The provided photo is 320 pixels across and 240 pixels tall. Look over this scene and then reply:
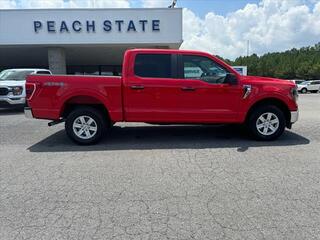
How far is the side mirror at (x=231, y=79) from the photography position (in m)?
6.72

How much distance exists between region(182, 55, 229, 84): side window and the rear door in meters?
0.27

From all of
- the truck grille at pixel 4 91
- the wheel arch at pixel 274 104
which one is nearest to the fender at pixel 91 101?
the wheel arch at pixel 274 104

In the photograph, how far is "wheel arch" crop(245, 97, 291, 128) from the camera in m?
6.94

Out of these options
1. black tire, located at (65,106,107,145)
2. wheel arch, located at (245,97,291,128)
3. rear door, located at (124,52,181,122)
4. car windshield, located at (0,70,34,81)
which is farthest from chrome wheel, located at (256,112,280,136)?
car windshield, located at (0,70,34,81)

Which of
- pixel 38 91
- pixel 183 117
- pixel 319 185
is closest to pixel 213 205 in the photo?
pixel 319 185

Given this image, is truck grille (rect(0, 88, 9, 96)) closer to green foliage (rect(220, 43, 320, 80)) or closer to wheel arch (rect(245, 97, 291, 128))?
wheel arch (rect(245, 97, 291, 128))

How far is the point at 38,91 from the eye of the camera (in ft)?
22.1

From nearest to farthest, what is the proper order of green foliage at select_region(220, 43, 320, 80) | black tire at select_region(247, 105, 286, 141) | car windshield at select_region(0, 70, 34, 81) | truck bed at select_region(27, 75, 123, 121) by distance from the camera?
truck bed at select_region(27, 75, 123, 121) < black tire at select_region(247, 105, 286, 141) < car windshield at select_region(0, 70, 34, 81) < green foliage at select_region(220, 43, 320, 80)

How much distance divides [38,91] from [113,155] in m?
2.22

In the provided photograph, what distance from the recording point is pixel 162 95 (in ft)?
22.2

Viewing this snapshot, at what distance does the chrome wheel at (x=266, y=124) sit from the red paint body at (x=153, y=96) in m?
0.36

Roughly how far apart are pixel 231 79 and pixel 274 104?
3.89 feet

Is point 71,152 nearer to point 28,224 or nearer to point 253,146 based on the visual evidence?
point 28,224

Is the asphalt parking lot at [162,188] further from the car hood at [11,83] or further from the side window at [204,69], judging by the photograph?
the car hood at [11,83]
